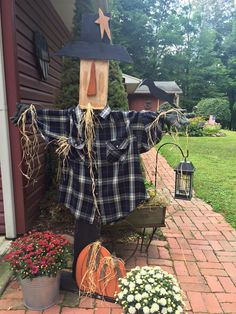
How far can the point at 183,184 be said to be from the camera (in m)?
2.50

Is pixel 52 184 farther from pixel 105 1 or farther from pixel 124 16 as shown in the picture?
pixel 124 16

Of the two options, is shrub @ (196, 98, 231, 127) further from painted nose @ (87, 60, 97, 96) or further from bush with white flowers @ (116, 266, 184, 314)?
bush with white flowers @ (116, 266, 184, 314)

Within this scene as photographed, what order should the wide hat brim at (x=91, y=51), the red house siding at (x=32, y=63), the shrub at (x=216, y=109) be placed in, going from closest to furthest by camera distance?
1. the wide hat brim at (x=91, y=51)
2. the red house siding at (x=32, y=63)
3. the shrub at (x=216, y=109)

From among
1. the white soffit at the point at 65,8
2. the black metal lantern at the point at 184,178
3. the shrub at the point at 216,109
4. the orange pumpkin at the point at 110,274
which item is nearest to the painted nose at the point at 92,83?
the black metal lantern at the point at 184,178

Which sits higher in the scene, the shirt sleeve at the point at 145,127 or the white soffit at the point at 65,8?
the white soffit at the point at 65,8

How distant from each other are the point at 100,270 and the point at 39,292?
16.9 inches

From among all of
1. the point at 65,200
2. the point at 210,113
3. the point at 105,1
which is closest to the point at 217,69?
the point at 210,113

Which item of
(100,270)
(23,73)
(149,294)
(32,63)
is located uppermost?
(32,63)

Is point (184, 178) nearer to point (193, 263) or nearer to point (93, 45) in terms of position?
point (193, 263)

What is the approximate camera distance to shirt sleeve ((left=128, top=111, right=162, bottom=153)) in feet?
6.79

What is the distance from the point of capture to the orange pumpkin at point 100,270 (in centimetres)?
212

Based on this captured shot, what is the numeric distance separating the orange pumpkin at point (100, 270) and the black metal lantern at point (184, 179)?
77 cm

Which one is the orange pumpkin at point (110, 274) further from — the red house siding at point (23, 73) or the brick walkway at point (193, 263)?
the red house siding at point (23, 73)

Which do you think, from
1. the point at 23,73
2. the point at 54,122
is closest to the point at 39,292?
the point at 54,122
